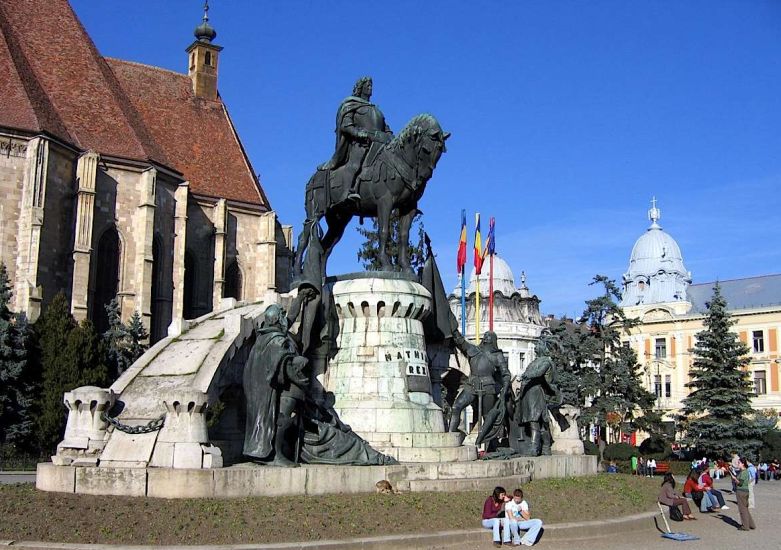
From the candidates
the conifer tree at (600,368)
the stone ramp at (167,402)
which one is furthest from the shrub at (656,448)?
the stone ramp at (167,402)

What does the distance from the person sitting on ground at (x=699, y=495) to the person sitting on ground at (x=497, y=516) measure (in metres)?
5.69

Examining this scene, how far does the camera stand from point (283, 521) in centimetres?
912

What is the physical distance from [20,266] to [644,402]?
27072 millimetres

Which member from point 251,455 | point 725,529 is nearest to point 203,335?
point 251,455

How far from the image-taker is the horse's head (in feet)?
43.8

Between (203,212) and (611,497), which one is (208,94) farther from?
(611,497)

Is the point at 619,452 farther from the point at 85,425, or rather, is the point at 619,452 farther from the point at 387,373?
the point at 85,425

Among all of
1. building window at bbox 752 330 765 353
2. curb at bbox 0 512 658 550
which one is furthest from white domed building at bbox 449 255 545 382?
curb at bbox 0 512 658 550

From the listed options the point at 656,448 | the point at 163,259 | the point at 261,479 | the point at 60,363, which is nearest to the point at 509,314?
the point at 656,448

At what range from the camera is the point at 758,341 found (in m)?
58.3

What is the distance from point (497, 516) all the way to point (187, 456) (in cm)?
365

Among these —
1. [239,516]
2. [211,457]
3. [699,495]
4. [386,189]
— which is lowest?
[699,495]

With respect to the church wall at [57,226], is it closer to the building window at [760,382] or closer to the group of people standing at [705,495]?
the group of people standing at [705,495]

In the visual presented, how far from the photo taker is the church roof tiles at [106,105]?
1485 inches
